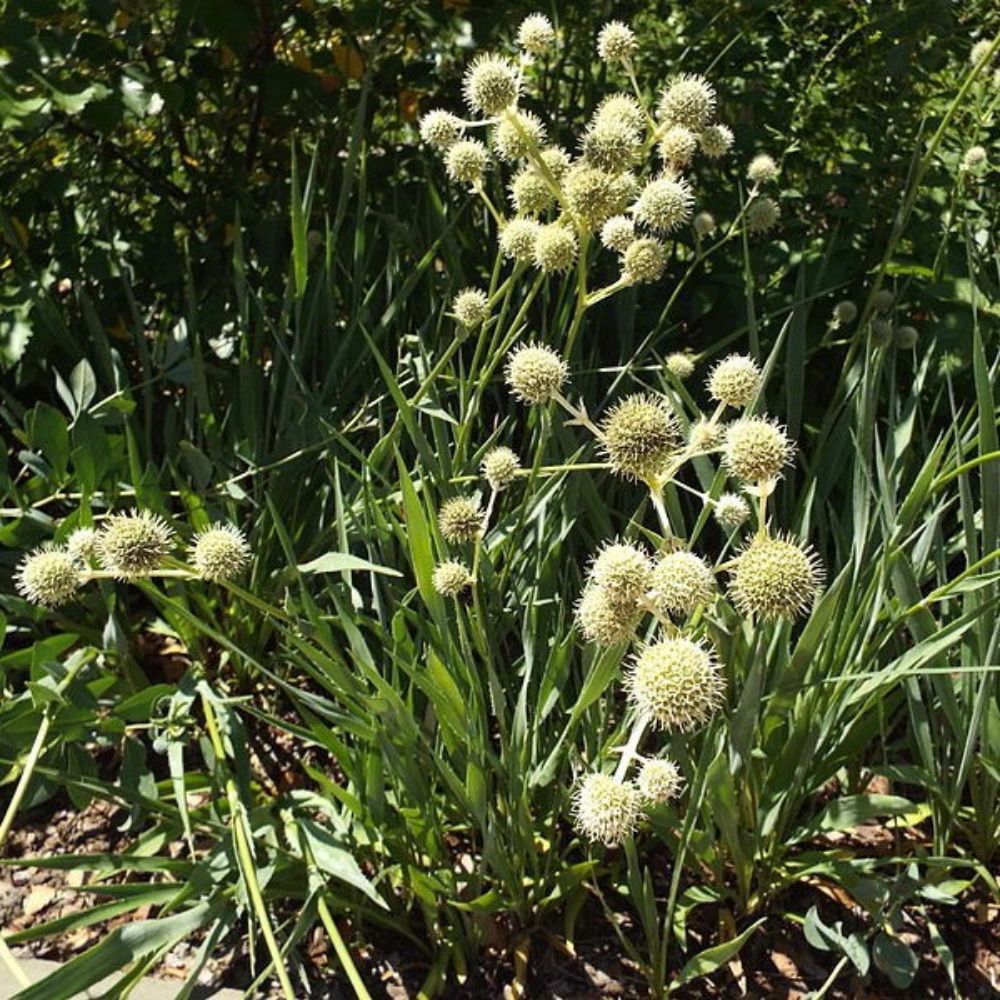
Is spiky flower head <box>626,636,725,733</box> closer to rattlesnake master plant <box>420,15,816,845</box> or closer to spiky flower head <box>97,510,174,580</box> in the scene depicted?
rattlesnake master plant <box>420,15,816,845</box>

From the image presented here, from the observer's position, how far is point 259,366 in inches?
93.6

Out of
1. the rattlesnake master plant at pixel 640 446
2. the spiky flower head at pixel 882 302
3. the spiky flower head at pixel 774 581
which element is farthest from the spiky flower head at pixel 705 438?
the spiky flower head at pixel 882 302

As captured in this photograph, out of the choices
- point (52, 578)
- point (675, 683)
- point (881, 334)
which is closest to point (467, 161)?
point (881, 334)

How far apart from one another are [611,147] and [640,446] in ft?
1.54

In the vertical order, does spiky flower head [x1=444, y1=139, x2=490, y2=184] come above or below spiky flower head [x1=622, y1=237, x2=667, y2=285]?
above

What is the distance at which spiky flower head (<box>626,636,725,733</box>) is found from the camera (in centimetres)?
116

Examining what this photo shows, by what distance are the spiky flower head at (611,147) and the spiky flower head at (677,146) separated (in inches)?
3.2

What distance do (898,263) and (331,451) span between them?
3.67 feet

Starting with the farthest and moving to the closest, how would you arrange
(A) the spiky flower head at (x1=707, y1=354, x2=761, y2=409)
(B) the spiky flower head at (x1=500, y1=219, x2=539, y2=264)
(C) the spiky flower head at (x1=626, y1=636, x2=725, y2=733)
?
1. (B) the spiky flower head at (x1=500, y1=219, x2=539, y2=264)
2. (A) the spiky flower head at (x1=707, y1=354, x2=761, y2=409)
3. (C) the spiky flower head at (x1=626, y1=636, x2=725, y2=733)

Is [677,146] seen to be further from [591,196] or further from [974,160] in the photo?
[974,160]

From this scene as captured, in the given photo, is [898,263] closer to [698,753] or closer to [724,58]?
[724,58]

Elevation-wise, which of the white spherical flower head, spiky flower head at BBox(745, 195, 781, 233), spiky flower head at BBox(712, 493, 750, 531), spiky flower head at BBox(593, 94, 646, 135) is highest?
spiky flower head at BBox(593, 94, 646, 135)

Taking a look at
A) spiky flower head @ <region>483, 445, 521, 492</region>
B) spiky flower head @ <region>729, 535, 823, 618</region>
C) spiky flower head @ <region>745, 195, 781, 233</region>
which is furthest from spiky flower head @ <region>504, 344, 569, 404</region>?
spiky flower head @ <region>745, 195, 781, 233</region>

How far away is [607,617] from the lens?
48.4 inches
